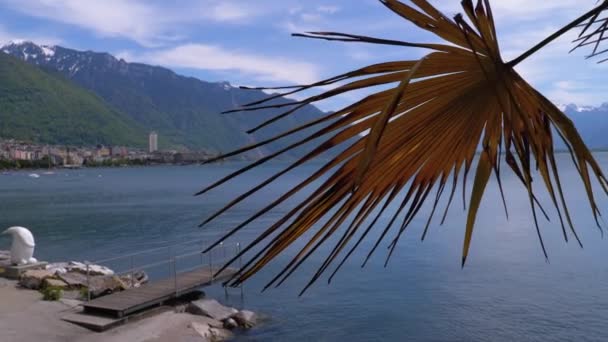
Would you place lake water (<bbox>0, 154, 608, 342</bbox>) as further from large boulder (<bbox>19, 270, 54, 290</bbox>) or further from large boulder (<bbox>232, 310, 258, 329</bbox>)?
large boulder (<bbox>19, 270, 54, 290</bbox>)

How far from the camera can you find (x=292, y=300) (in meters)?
22.6

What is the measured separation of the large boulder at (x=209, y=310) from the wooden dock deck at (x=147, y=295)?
1.70 ft

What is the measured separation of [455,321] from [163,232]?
28.7 metres

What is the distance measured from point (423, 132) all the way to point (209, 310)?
19.1 metres

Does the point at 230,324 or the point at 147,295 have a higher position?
the point at 147,295

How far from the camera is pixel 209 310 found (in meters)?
19.2

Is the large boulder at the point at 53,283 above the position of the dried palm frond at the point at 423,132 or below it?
below

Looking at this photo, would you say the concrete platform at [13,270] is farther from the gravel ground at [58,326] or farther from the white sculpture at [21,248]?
the gravel ground at [58,326]

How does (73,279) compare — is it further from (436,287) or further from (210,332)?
(436,287)

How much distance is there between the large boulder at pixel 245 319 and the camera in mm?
19078

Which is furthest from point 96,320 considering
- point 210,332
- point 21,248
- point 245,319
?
point 21,248

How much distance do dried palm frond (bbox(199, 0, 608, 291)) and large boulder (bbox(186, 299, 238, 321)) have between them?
18675mm

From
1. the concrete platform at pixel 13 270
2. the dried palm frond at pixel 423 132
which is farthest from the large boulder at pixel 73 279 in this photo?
the dried palm frond at pixel 423 132

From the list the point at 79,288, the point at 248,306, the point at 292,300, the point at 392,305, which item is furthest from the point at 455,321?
the point at 79,288
